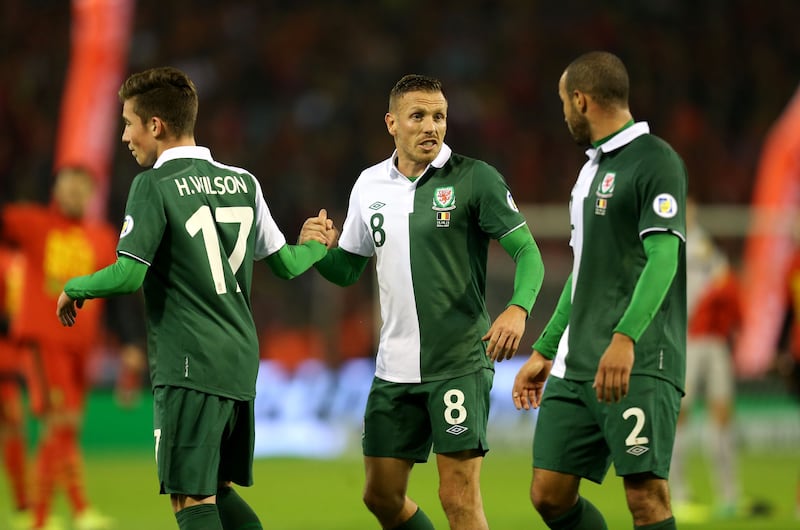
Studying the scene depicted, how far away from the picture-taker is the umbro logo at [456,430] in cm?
507

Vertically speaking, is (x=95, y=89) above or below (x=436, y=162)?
above

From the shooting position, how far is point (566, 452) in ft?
16.4

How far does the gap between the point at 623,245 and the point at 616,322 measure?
297 mm

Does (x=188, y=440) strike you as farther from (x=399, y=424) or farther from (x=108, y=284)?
(x=399, y=424)

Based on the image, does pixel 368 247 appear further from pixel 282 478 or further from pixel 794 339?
Result: pixel 282 478

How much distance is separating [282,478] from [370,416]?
770cm

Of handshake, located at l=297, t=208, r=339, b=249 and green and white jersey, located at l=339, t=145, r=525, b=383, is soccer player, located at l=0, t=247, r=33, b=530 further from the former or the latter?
green and white jersey, located at l=339, t=145, r=525, b=383

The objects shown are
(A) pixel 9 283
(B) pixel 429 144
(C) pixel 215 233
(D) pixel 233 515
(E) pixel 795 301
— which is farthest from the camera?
(A) pixel 9 283

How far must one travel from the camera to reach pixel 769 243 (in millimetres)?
16344

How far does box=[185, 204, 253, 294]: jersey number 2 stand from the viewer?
473cm

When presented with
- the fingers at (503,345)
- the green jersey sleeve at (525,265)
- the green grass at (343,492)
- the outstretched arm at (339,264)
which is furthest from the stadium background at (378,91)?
the fingers at (503,345)

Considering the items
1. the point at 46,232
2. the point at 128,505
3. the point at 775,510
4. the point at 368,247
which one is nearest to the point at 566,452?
the point at 368,247

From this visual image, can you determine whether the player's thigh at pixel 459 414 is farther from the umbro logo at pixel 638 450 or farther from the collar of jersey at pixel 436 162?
the collar of jersey at pixel 436 162

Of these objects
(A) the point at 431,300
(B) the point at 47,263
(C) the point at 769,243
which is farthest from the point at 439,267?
(C) the point at 769,243
